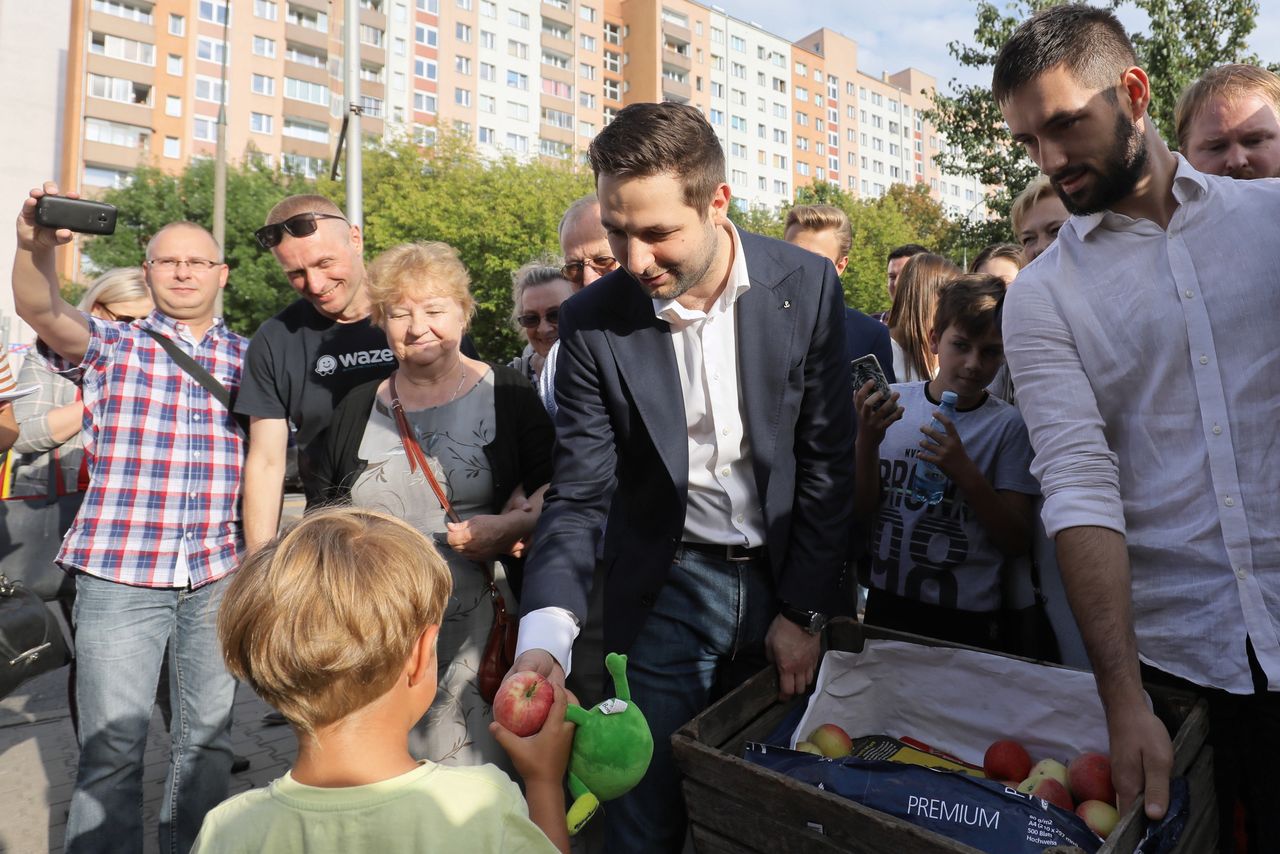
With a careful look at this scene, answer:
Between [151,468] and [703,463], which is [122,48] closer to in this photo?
[151,468]

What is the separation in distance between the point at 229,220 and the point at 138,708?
95.6ft

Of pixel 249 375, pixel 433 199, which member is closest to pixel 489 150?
pixel 433 199

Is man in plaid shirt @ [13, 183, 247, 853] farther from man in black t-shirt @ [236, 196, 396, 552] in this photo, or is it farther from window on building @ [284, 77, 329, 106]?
window on building @ [284, 77, 329, 106]

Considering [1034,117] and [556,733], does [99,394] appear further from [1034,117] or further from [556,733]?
[1034,117]

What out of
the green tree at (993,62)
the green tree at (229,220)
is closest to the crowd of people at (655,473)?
the green tree at (993,62)

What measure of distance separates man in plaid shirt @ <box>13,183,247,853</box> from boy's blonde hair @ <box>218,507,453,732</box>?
5.82 ft

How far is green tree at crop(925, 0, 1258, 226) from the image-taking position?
11359mm

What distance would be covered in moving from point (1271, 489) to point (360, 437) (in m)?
2.47

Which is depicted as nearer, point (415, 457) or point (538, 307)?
point (415, 457)

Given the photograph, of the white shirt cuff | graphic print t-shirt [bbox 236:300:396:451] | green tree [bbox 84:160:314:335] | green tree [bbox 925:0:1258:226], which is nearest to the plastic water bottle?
the white shirt cuff

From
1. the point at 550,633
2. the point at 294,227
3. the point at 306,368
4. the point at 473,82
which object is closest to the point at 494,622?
the point at 550,633

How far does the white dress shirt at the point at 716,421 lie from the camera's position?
2197mm

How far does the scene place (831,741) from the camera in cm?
186

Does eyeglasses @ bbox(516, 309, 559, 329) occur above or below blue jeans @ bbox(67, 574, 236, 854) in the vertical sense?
above
